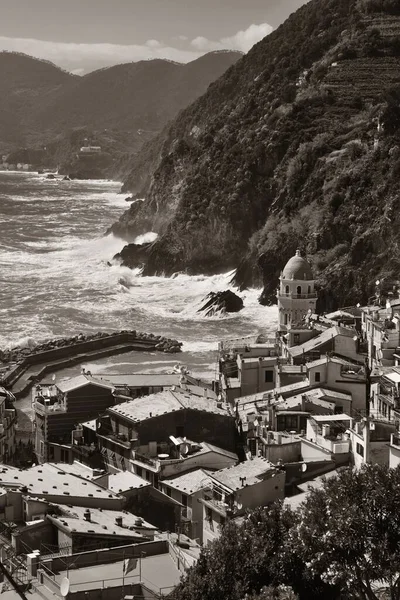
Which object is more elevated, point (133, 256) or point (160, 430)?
point (160, 430)

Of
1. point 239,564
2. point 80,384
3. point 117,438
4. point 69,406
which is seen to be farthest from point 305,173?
point 239,564

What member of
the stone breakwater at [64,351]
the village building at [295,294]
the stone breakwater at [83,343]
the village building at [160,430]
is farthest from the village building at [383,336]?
the stone breakwater at [83,343]

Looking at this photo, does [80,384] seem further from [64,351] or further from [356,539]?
[64,351]

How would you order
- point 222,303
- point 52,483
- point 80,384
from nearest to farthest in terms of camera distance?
point 52,483
point 80,384
point 222,303

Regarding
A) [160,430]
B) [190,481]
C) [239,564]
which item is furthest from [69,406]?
[239,564]

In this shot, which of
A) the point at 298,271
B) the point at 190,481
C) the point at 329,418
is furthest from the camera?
the point at 298,271

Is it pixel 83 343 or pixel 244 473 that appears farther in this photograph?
pixel 83 343

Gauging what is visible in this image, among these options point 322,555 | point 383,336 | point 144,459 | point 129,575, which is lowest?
point 144,459

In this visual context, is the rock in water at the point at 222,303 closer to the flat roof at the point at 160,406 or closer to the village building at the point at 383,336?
the village building at the point at 383,336
